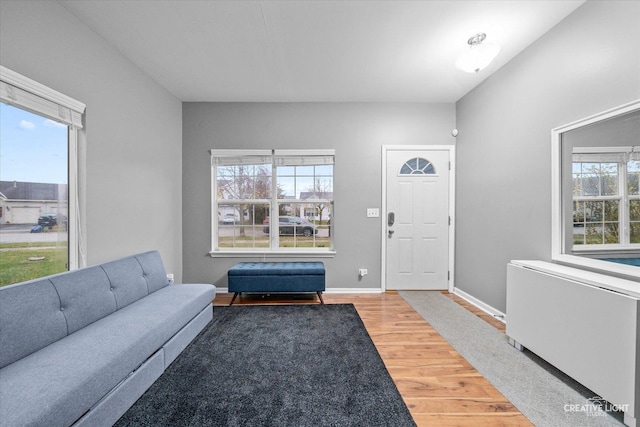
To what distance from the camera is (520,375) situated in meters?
1.85

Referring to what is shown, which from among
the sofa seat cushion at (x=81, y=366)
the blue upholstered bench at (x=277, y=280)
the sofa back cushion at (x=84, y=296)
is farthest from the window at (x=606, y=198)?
the sofa back cushion at (x=84, y=296)

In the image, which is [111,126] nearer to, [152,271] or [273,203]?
[152,271]

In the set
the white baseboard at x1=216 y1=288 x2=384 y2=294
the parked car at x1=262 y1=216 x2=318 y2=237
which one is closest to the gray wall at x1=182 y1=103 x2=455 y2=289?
the white baseboard at x1=216 y1=288 x2=384 y2=294

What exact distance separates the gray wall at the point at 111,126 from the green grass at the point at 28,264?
0.21 metres

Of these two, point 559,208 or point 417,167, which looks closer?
point 559,208

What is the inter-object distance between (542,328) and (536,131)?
176 centimetres

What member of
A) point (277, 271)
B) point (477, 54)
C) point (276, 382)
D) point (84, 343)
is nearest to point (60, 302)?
point (84, 343)

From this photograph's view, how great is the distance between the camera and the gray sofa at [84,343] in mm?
1106

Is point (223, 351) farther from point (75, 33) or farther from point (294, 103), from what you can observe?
point (294, 103)

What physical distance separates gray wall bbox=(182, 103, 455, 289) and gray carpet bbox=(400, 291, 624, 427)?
1.35 metres

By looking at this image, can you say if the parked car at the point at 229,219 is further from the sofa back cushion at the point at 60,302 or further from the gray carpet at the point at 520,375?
the gray carpet at the point at 520,375

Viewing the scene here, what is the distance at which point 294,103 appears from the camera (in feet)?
12.2

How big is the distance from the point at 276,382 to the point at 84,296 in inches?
58.2

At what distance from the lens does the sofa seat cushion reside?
3.41 ft
